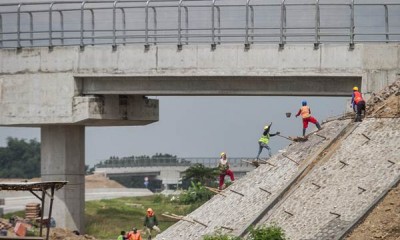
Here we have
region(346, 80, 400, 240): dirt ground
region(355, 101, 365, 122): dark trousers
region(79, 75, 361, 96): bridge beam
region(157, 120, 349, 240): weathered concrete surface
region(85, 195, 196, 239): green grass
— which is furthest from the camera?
region(85, 195, 196, 239): green grass

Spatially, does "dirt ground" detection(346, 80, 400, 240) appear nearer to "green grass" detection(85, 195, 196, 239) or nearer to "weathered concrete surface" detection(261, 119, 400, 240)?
"weathered concrete surface" detection(261, 119, 400, 240)

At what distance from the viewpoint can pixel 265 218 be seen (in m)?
46.2

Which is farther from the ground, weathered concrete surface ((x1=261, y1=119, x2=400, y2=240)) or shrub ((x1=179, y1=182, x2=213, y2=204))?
weathered concrete surface ((x1=261, y1=119, x2=400, y2=240))

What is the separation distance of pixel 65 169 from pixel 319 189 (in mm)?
20329

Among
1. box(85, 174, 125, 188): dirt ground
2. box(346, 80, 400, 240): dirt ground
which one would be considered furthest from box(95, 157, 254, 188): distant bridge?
box(346, 80, 400, 240): dirt ground

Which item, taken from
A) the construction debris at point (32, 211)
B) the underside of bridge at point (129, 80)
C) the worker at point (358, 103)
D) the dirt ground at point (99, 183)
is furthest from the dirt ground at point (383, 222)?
the dirt ground at point (99, 183)

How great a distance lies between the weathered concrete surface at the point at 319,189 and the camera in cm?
4416

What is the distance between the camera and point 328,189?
1842 inches

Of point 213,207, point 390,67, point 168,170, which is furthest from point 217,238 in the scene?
point 168,170

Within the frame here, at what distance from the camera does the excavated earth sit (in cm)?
4291

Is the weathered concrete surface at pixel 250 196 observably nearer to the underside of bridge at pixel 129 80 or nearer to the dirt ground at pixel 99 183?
the underside of bridge at pixel 129 80

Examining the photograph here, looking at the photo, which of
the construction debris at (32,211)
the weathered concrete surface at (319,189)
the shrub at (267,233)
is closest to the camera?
the shrub at (267,233)

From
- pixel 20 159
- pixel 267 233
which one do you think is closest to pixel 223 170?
pixel 267 233

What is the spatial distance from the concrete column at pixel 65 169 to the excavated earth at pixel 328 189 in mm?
13237
